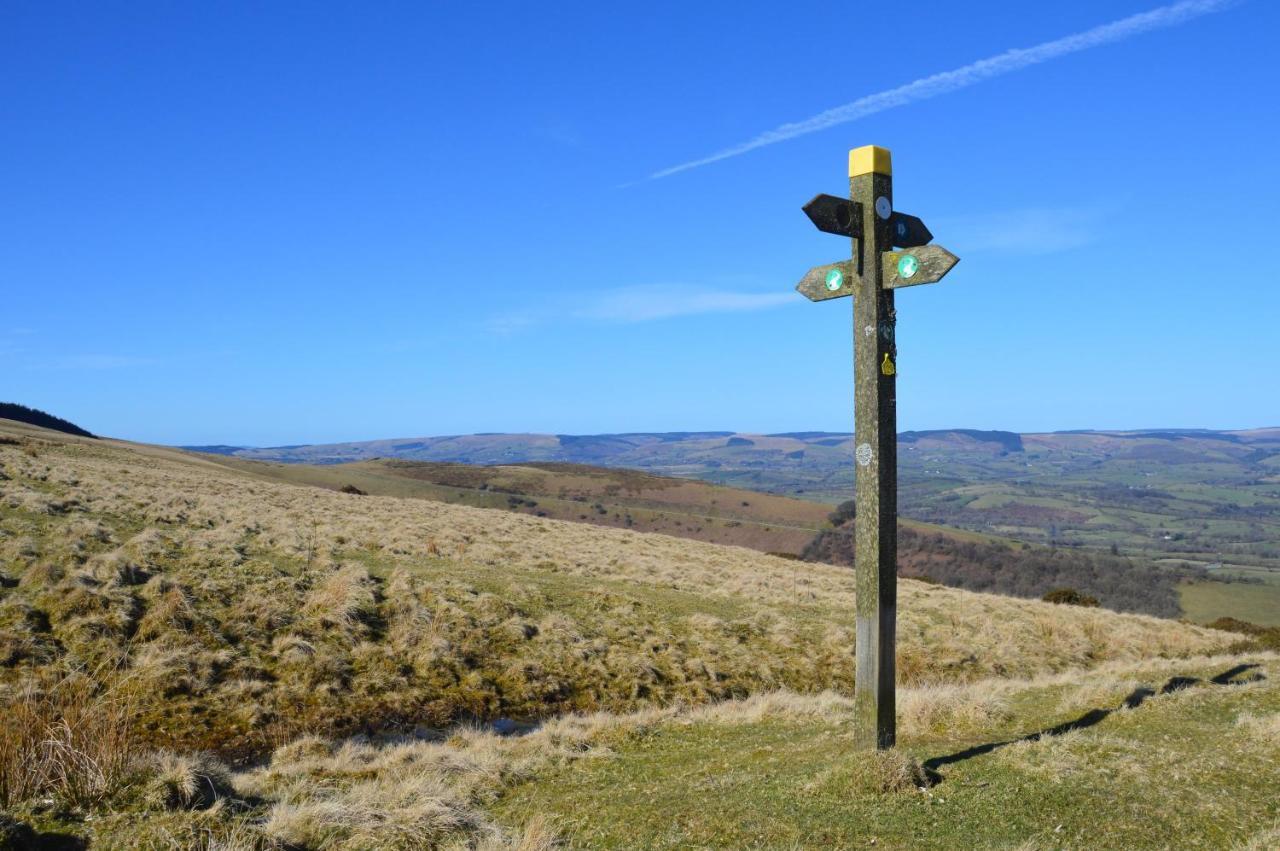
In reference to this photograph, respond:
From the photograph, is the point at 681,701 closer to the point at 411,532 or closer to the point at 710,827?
the point at 710,827

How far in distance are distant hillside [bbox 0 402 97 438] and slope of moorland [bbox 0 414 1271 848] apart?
2066 inches

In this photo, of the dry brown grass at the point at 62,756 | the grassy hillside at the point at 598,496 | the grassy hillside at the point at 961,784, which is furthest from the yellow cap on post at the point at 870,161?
the grassy hillside at the point at 598,496

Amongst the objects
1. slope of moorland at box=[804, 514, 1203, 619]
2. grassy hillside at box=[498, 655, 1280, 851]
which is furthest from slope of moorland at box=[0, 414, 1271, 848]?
slope of moorland at box=[804, 514, 1203, 619]

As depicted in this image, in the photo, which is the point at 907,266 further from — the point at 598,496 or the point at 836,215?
the point at 598,496

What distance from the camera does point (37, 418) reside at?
73.7 meters

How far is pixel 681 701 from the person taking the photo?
14.7 meters

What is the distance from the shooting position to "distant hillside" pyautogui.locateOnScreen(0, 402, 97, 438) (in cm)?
7012

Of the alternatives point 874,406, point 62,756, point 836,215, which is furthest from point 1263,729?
point 62,756

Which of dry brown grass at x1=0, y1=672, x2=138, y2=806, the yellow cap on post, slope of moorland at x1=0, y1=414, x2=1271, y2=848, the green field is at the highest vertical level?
the yellow cap on post

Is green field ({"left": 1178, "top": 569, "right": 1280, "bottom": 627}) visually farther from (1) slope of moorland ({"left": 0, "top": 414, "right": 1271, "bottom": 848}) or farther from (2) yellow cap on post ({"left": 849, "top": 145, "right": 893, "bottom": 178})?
(2) yellow cap on post ({"left": 849, "top": 145, "right": 893, "bottom": 178})

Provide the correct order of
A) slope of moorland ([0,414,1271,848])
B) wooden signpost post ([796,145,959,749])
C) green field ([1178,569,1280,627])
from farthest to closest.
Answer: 1. green field ([1178,569,1280,627])
2. wooden signpost post ([796,145,959,749])
3. slope of moorland ([0,414,1271,848])

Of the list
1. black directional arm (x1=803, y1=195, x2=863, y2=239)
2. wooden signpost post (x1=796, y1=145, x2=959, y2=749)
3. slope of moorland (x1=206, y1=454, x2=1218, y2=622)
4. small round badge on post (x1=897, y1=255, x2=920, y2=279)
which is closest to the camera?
black directional arm (x1=803, y1=195, x2=863, y2=239)

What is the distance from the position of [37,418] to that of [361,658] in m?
77.7

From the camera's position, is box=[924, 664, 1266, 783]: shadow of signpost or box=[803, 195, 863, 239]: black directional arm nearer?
box=[803, 195, 863, 239]: black directional arm
